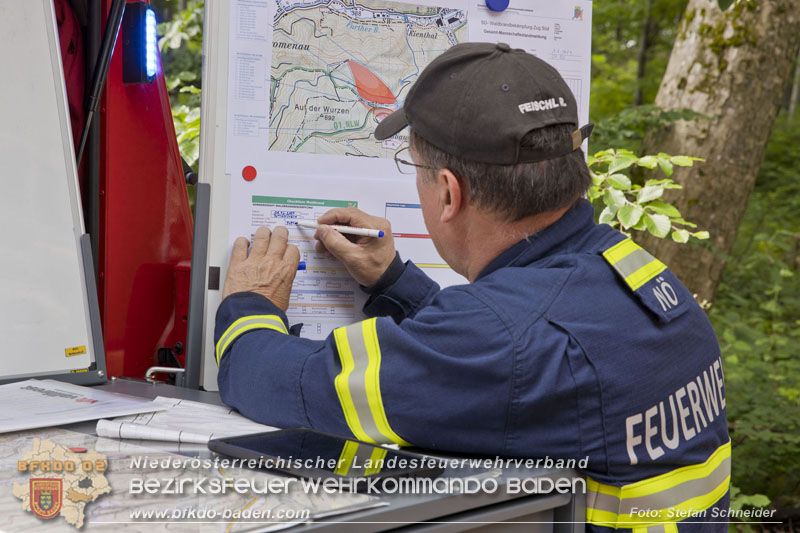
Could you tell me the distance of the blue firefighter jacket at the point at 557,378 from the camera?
4.29 feet

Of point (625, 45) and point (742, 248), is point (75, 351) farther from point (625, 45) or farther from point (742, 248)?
point (625, 45)

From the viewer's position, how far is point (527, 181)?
59.2 inches

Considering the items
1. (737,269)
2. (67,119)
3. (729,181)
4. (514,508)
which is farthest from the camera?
(737,269)

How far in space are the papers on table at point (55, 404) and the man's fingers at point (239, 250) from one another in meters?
0.39

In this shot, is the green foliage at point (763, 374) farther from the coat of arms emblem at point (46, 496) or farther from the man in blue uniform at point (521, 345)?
the coat of arms emblem at point (46, 496)

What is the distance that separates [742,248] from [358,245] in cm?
740

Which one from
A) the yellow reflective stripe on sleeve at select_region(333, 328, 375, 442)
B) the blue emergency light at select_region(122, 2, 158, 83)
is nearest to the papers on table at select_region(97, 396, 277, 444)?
the yellow reflective stripe on sleeve at select_region(333, 328, 375, 442)

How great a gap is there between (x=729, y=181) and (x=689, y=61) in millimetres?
637

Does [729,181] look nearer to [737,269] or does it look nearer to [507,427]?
[507,427]

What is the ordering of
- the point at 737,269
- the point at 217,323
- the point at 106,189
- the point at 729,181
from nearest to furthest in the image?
the point at 217,323
the point at 106,189
the point at 729,181
the point at 737,269

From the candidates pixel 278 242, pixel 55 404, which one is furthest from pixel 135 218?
pixel 55 404

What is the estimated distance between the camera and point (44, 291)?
182cm

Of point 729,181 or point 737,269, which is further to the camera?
point 737,269

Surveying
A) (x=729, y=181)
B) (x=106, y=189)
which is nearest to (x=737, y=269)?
(x=729, y=181)
